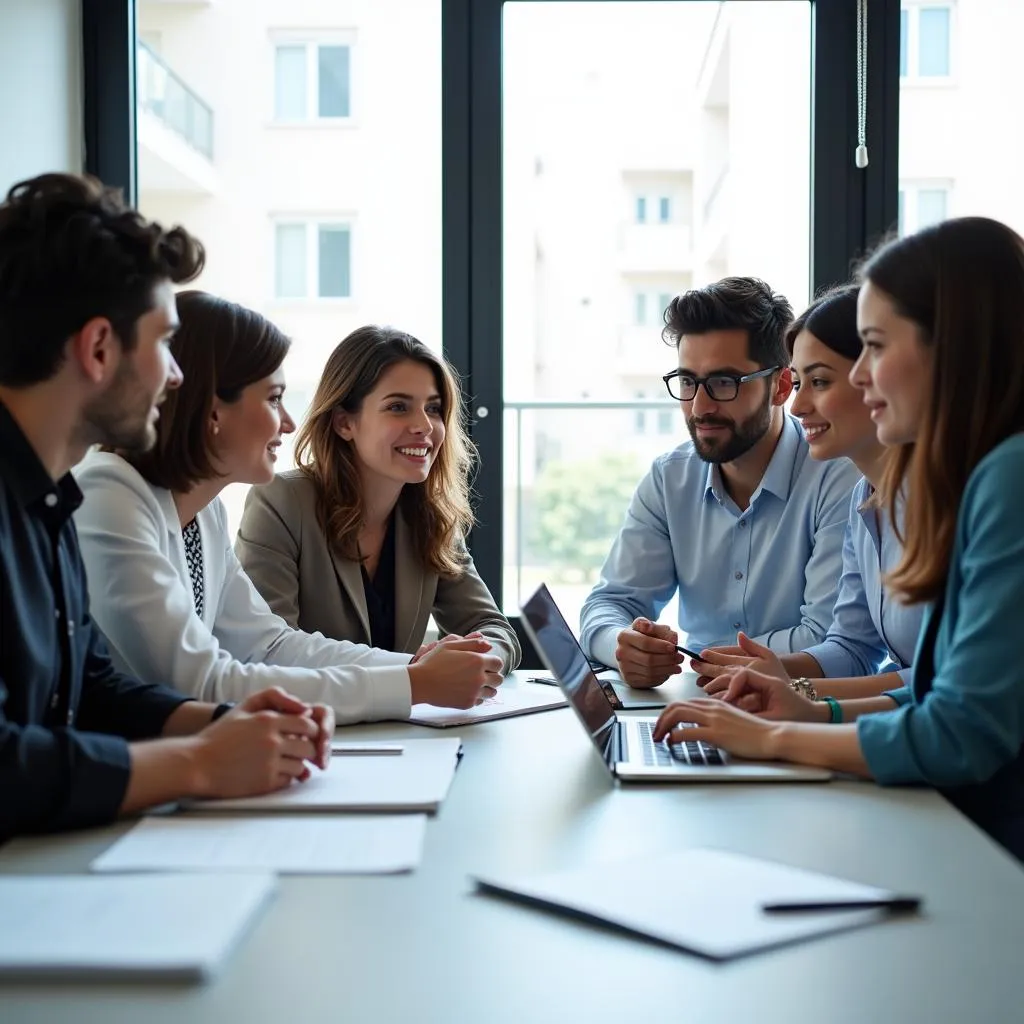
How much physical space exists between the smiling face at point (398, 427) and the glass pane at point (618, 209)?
0.75 m

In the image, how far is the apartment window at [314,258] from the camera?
11.5 ft

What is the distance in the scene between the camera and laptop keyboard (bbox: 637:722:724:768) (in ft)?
5.06

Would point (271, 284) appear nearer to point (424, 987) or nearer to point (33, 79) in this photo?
point (33, 79)

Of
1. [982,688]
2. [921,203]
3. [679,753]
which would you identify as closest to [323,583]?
[679,753]

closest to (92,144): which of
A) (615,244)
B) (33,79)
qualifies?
(33,79)

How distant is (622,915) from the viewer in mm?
977

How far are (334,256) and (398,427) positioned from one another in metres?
1.04

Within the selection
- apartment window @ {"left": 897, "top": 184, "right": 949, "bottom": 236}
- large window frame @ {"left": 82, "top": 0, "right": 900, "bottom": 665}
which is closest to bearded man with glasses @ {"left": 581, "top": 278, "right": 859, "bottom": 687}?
large window frame @ {"left": 82, "top": 0, "right": 900, "bottom": 665}

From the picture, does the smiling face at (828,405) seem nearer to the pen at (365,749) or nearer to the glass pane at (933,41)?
the pen at (365,749)

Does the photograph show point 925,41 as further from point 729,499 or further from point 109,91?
point 109,91

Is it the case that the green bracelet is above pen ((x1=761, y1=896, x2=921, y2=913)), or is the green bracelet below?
below

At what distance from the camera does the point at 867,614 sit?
93.1 inches

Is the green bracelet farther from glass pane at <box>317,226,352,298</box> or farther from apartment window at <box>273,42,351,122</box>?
apartment window at <box>273,42,351,122</box>

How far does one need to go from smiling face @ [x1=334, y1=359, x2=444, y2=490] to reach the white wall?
1.11m
